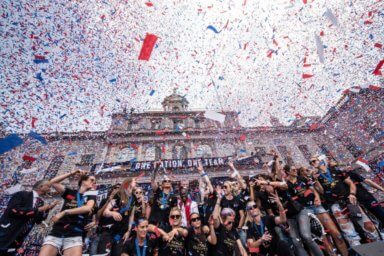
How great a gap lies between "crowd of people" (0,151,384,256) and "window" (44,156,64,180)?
61.9 ft

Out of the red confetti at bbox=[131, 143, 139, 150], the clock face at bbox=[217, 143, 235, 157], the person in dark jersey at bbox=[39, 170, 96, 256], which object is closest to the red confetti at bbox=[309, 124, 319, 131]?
the clock face at bbox=[217, 143, 235, 157]

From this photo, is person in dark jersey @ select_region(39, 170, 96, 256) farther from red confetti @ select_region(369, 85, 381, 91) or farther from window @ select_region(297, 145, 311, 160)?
red confetti @ select_region(369, 85, 381, 91)

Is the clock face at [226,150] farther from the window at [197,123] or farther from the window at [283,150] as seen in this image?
the window at [283,150]

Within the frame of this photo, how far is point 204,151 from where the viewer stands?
22844mm

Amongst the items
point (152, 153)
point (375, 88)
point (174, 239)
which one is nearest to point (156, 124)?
point (152, 153)

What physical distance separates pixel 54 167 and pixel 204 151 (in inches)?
668

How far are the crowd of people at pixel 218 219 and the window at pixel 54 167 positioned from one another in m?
18.9

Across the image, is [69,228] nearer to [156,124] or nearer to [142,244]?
[142,244]

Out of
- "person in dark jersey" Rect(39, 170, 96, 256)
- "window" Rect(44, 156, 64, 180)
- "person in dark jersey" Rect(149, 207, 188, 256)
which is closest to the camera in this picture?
"person in dark jersey" Rect(39, 170, 96, 256)

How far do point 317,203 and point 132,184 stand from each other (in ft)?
17.0

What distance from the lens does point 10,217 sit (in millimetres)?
3795

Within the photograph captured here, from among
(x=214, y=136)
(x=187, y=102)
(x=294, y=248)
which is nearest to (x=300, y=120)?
(x=214, y=136)

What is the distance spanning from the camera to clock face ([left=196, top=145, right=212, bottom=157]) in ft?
73.6

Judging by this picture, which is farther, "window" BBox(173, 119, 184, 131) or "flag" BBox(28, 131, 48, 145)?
"window" BBox(173, 119, 184, 131)
